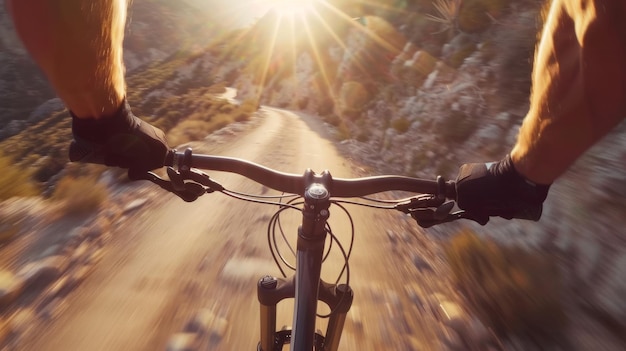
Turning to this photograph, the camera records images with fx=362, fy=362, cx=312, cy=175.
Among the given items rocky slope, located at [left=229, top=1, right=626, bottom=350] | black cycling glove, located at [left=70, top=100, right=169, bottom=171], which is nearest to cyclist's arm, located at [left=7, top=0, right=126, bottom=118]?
black cycling glove, located at [left=70, top=100, right=169, bottom=171]

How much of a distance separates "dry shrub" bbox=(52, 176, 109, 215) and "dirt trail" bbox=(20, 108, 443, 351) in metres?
0.57

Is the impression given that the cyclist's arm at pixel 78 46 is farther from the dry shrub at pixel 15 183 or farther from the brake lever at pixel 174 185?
the dry shrub at pixel 15 183

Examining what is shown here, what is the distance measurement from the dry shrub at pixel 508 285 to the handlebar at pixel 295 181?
243cm

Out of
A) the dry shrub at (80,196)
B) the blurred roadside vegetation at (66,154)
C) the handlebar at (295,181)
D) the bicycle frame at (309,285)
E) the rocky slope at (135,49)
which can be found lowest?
the rocky slope at (135,49)

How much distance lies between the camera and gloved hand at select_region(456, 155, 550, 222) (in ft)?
4.59

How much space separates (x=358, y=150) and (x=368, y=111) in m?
5.36

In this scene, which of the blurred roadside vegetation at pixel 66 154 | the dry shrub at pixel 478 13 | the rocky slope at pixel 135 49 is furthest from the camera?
the rocky slope at pixel 135 49

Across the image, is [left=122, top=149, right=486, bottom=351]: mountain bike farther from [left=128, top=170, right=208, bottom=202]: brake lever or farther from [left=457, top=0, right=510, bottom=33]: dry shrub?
[left=457, top=0, right=510, bottom=33]: dry shrub

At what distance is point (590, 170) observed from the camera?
13.8 ft

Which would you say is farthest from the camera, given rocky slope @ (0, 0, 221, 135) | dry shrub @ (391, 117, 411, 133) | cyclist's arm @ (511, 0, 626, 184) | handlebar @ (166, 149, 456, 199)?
rocky slope @ (0, 0, 221, 135)

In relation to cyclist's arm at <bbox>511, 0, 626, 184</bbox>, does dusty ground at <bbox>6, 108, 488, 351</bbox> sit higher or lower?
lower

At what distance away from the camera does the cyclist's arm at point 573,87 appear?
114 centimetres

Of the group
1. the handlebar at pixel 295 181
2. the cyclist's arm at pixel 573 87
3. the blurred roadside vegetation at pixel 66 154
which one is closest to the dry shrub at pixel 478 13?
the blurred roadside vegetation at pixel 66 154

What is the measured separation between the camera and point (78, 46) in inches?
38.8
